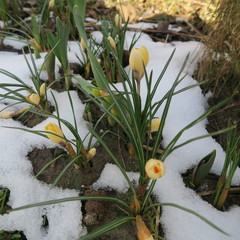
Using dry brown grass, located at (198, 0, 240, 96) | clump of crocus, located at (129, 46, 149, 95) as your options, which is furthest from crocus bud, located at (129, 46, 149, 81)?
dry brown grass, located at (198, 0, 240, 96)

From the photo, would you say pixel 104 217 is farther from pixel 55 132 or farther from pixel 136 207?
pixel 55 132

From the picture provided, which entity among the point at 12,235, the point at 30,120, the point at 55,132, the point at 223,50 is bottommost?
the point at 12,235

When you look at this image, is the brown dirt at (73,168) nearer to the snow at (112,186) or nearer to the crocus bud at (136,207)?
the snow at (112,186)

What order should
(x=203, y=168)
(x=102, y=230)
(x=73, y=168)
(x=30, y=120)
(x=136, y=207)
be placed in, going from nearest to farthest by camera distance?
(x=102, y=230) → (x=136, y=207) → (x=203, y=168) → (x=73, y=168) → (x=30, y=120)

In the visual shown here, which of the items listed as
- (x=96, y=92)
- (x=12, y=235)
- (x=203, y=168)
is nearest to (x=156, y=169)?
(x=203, y=168)

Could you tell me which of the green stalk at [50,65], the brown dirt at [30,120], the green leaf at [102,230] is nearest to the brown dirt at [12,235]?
the green leaf at [102,230]

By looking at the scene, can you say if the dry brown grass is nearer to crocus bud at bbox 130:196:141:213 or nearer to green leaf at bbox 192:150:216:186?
green leaf at bbox 192:150:216:186
